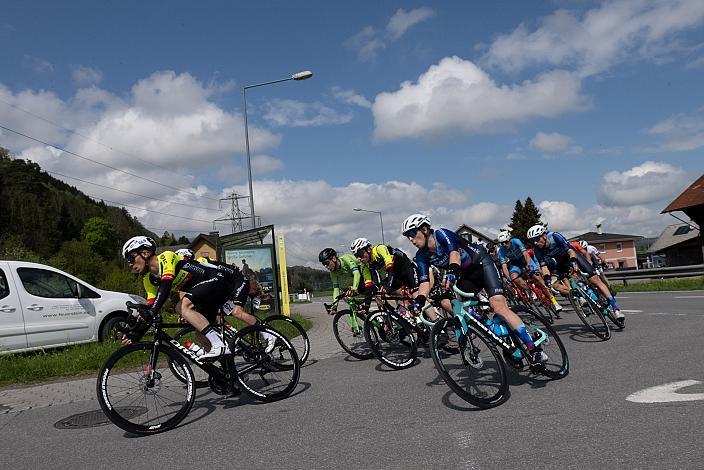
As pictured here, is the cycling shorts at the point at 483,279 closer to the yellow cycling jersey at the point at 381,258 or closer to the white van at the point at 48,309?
the yellow cycling jersey at the point at 381,258

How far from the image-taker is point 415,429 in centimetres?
452

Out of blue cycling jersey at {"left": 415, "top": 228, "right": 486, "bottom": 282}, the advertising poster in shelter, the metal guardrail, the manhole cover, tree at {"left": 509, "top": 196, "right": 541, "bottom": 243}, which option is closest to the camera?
the manhole cover

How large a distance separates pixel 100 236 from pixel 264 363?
122 metres

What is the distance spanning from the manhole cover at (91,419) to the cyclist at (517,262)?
8026 mm

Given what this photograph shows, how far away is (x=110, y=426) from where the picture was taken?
5602mm

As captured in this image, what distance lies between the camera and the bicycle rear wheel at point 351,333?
8.33 meters

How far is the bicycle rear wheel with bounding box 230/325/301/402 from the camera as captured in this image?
6145 mm

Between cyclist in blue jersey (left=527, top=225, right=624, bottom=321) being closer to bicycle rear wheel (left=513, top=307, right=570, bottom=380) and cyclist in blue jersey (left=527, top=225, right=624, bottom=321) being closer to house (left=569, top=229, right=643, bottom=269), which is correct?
bicycle rear wheel (left=513, top=307, right=570, bottom=380)

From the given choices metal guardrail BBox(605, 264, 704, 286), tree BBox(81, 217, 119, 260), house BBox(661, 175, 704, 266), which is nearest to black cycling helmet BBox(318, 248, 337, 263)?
metal guardrail BBox(605, 264, 704, 286)

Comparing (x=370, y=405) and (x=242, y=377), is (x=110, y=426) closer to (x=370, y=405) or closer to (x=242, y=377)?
(x=242, y=377)

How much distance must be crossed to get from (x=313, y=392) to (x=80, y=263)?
48.9 m

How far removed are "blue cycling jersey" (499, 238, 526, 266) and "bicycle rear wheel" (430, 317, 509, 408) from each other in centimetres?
621

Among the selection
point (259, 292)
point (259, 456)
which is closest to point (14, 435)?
point (259, 456)

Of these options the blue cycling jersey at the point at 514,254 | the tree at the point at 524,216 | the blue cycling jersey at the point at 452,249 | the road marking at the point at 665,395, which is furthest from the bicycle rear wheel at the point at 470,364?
the tree at the point at 524,216
